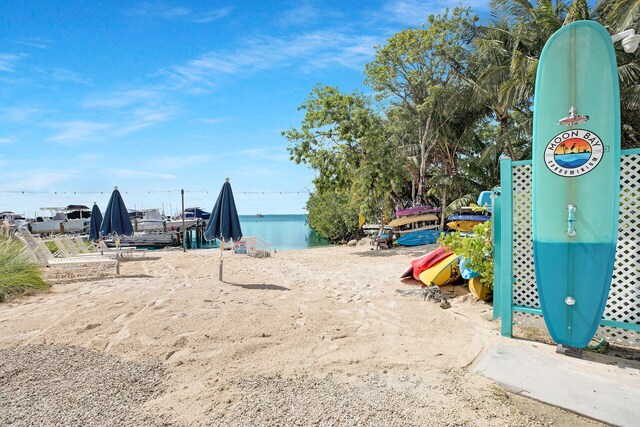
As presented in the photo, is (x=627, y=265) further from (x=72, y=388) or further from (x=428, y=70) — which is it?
(x=428, y=70)

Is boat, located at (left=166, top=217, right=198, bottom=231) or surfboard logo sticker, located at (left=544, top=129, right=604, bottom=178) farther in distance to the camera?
boat, located at (left=166, top=217, right=198, bottom=231)

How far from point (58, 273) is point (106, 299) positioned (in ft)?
13.2

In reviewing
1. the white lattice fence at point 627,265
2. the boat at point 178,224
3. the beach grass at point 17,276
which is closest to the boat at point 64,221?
the boat at point 178,224

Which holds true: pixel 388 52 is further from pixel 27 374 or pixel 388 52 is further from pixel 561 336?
pixel 27 374

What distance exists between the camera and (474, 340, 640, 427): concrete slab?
3.13 meters

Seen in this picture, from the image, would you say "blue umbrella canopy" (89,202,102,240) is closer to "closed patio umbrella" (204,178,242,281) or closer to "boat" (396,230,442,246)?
"closed patio umbrella" (204,178,242,281)

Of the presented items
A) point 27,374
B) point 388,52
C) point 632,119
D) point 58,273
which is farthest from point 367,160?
point 27,374

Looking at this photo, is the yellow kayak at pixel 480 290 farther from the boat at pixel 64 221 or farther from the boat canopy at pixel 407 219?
the boat at pixel 64 221

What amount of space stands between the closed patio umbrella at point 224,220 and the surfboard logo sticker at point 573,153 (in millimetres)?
6935

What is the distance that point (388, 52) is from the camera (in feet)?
64.7

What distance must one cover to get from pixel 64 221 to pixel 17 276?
119 feet

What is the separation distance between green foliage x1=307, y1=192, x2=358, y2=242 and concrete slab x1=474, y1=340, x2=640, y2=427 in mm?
25695

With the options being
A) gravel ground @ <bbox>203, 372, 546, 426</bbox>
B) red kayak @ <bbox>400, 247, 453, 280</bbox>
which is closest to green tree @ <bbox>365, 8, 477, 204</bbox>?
red kayak @ <bbox>400, 247, 453, 280</bbox>

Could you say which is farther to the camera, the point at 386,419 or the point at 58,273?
the point at 58,273
